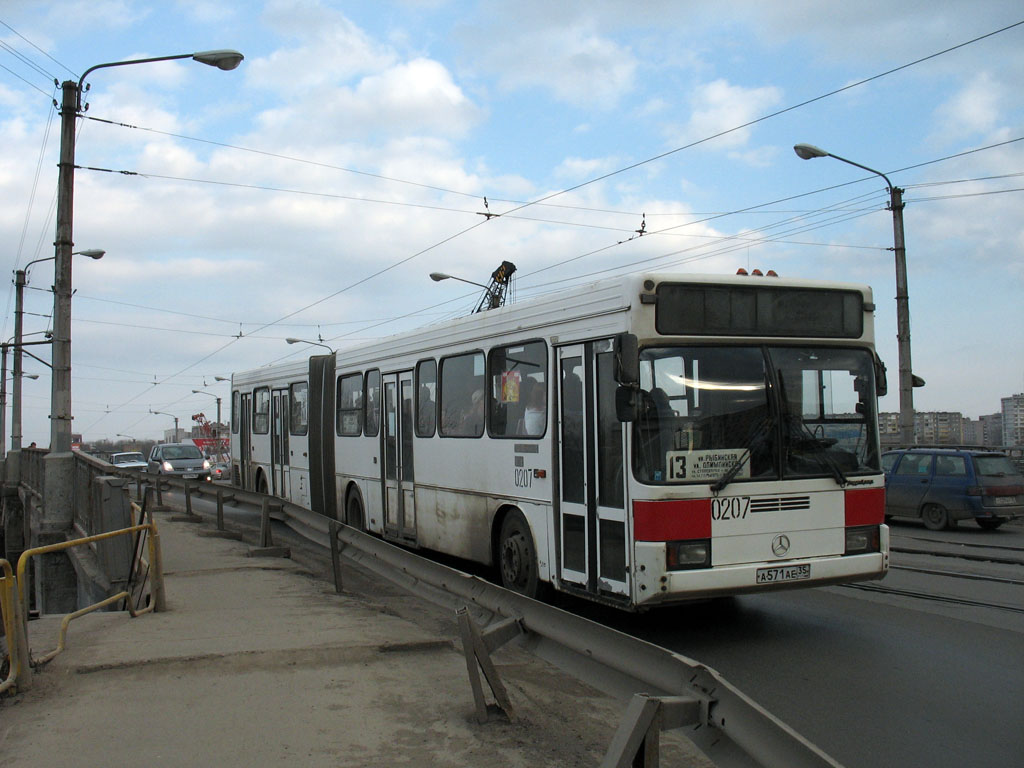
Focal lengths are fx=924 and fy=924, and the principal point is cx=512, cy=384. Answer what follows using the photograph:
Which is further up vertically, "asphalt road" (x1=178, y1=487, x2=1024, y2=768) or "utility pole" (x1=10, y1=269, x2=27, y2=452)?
"utility pole" (x1=10, y1=269, x2=27, y2=452)

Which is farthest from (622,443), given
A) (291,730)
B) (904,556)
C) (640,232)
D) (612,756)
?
(640,232)

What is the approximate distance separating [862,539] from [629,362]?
2604 mm

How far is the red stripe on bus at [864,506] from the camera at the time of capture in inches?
299

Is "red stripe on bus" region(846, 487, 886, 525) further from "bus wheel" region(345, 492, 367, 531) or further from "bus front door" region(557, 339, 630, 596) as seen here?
"bus wheel" region(345, 492, 367, 531)

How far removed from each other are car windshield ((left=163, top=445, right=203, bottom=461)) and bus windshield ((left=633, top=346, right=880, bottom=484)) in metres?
32.3

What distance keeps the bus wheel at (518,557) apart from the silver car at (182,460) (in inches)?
1076

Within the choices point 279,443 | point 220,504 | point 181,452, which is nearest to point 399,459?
point 220,504

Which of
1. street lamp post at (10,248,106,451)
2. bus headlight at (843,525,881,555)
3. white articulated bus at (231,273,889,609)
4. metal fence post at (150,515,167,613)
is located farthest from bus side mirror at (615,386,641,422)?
street lamp post at (10,248,106,451)

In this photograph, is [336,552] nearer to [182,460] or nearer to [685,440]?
[685,440]

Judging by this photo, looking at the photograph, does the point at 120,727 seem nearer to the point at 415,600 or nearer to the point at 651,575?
the point at 651,575

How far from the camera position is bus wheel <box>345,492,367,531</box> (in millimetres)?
14188

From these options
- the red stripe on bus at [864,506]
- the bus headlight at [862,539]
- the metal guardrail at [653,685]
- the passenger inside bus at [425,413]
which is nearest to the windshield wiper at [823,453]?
the red stripe on bus at [864,506]

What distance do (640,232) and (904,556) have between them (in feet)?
37.9

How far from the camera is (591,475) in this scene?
7.73 meters
